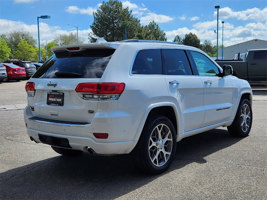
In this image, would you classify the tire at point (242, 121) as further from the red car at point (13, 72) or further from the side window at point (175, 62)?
the red car at point (13, 72)

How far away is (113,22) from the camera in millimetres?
62844

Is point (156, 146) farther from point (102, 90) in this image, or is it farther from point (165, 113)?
point (102, 90)

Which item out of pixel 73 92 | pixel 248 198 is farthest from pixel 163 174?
pixel 73 92

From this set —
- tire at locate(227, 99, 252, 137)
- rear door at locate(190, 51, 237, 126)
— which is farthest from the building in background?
rear door at locate(190, 51, 237, 126)

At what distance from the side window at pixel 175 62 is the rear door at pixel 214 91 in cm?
29

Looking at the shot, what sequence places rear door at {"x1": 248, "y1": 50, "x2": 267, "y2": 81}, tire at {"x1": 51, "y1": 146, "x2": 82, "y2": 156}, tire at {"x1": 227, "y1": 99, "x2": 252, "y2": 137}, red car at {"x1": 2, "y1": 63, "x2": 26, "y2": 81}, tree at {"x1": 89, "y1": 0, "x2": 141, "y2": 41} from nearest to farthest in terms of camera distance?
1. tire at {"x1": 51, "y1": 146, "x2": 82, "y2": 156}
2. tire at {"x1": 227, "y1": 99, "x2": 252, "y2": 137}
3. rear door at {"x1": 248, "y1": 50, "x2": 267, "y2": 81}
4. red car at {"x1": 2, "y1": 63, "x2": 26, "y2": 81}
5. tree at {"x1": 89, "y1": 0, "x2": 141, "y2": 41}

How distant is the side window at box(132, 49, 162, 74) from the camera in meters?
4.06

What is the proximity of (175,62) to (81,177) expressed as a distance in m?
2.10

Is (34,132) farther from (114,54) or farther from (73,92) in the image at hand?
(114,54)

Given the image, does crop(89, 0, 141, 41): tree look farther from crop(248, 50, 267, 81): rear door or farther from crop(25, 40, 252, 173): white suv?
crop(25, 40, 252, 173): white suv

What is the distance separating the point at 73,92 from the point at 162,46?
1.55 m

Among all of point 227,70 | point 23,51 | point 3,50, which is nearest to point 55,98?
point 227,70

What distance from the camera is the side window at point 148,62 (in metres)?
4.06

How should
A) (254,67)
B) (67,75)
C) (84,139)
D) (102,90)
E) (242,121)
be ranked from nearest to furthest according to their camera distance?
1. (102,90)
2. (84,139)
3. (67,75)
4. (242,121)
5. (254,67)
